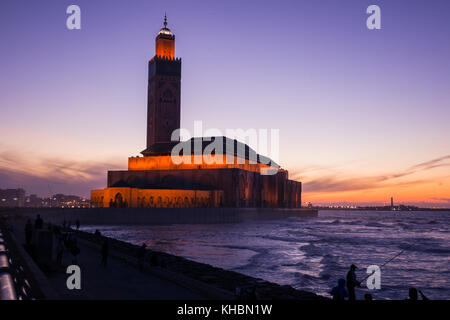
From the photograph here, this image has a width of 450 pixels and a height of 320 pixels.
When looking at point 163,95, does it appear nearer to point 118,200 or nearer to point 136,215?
point 118,200

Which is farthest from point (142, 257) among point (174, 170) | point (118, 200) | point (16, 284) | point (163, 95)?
point (163, 95)

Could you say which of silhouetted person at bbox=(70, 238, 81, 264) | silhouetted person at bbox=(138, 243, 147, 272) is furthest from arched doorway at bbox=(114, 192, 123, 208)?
Result: silhouetted person at bbox=(138, 243, 147, 272)

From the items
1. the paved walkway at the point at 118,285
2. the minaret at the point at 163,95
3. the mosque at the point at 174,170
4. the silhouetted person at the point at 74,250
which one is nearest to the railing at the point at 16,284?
the paved walkway at the point at 118,285

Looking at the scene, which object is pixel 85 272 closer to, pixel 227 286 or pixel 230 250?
pixel 227 286

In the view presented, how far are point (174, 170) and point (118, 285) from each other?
277ft

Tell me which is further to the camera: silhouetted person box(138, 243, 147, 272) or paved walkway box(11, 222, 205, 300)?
silhouetted person box(138, 243, 147, 272)

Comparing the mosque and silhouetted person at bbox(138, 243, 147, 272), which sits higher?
the mosque

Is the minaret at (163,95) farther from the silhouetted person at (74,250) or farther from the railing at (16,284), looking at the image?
the railing at (16,284)

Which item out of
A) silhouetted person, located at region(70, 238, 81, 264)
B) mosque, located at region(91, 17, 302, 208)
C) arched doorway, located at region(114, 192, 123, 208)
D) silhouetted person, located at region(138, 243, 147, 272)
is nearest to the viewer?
silhouetted person, located at region(70, 238, 81, 264)

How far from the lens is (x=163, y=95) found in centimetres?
11194

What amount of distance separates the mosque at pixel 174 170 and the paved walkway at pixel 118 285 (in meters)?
64.6

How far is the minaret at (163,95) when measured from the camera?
11162cm

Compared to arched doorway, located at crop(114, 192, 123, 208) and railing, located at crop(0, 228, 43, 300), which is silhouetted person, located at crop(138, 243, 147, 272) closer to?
railing, located at crop(0, 228, 43, 300)

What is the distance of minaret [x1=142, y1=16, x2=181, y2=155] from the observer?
112 m
